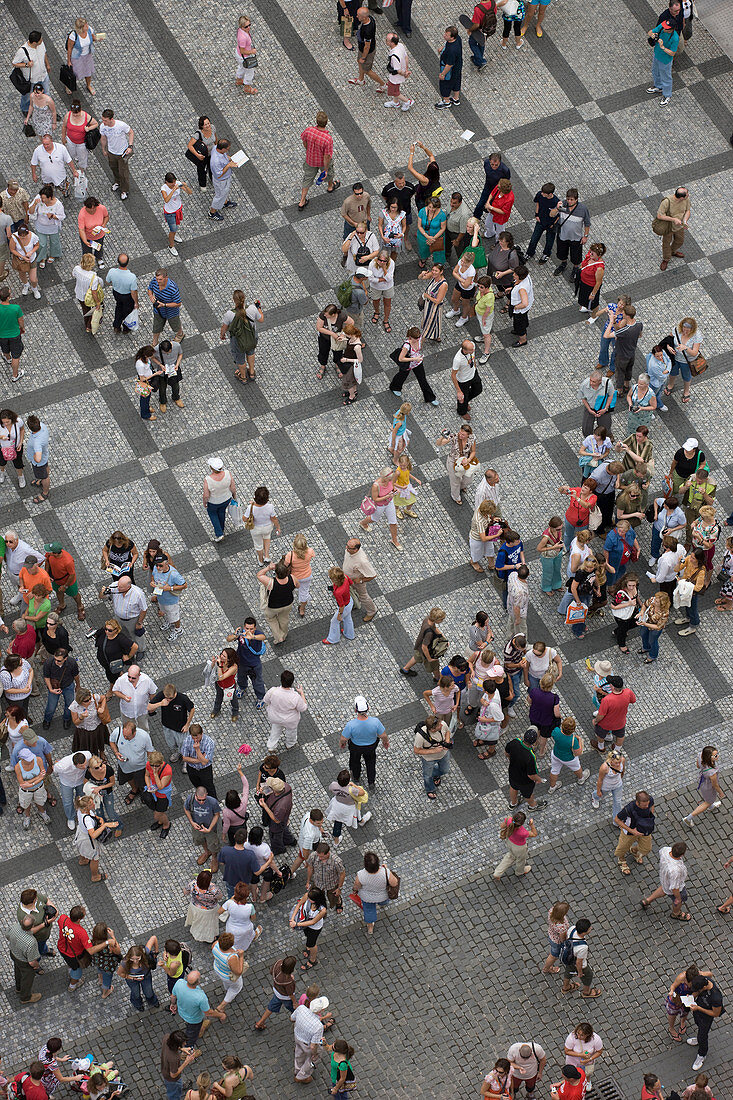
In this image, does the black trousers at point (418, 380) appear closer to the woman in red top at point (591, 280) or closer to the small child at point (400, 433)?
the small child at point (400, 433)

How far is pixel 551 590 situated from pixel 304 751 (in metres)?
4.39

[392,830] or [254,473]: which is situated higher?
[254,473]

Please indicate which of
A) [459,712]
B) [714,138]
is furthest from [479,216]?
[459,712]

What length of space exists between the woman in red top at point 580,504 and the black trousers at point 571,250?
16.0ft

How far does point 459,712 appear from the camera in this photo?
24828mm

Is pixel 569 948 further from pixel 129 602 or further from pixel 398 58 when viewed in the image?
pixel 398 58

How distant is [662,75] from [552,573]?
10351 mm

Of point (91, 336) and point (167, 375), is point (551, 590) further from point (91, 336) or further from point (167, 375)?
point (91, 336)

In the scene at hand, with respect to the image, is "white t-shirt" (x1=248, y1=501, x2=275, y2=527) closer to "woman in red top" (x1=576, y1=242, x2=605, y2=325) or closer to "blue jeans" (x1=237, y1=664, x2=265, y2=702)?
"blue jeans" (x1=237, y1=664, x2=265, y2=702)

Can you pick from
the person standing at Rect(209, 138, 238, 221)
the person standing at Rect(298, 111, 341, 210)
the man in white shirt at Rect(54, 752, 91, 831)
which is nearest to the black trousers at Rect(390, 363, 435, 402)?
the person standing at Rect(298, 111, 341, 210)

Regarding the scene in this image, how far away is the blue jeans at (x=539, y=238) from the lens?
95.6 ft

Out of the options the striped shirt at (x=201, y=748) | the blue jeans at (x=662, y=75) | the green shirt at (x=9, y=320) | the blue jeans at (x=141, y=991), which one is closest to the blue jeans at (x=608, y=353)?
the blue jeans at (x=662, y=75)

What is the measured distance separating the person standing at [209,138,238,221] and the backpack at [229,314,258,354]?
3.28 metres

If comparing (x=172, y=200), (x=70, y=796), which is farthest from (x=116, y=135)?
(x=70, y=796)
